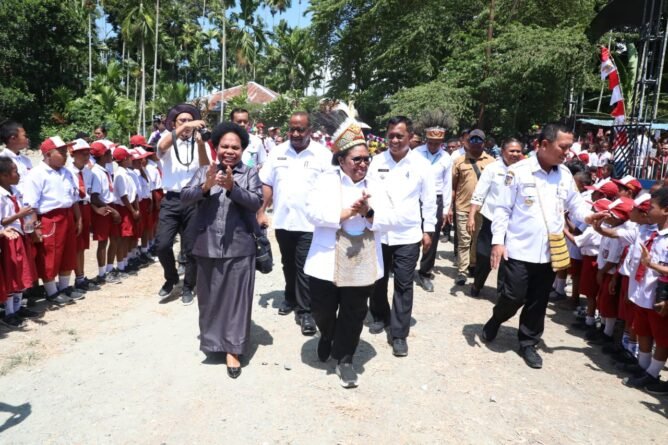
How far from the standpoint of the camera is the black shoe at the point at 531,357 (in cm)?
452

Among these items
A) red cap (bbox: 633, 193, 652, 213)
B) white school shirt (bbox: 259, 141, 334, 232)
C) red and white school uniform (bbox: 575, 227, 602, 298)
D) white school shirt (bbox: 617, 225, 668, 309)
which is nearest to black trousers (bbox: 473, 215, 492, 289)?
red and white school uniform (bbox: 575, 227, 602, 298)

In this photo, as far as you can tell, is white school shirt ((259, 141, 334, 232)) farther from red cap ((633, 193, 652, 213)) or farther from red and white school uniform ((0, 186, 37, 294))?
red cap ((633, 193, 652, 213))

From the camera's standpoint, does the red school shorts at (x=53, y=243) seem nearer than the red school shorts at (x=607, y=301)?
No

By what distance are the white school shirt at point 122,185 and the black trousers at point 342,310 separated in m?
4.14

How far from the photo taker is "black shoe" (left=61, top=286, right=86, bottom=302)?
606cm

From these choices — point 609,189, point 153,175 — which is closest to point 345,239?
point 609,189

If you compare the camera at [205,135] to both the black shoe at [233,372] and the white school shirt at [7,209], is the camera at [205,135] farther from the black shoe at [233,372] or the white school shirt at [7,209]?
the white school shirt at [7,209]

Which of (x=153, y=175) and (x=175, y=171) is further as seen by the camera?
(x=153, y=175)

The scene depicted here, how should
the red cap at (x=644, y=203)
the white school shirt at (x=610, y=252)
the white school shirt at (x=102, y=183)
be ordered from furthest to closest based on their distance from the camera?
the white school shirt at (x=102, y=183) < the white school shirt at (x=610, y=252) < the red cap at (x=644, y=203)

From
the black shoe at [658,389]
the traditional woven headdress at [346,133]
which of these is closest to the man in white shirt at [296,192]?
the traditional woven headdress at [346,133]

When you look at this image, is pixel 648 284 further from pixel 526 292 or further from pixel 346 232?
pixel 346 232

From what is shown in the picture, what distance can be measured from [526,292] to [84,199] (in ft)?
18.1

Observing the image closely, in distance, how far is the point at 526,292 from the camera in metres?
4.54

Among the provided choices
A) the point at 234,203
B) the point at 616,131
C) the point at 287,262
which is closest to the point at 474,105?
the point at 616,131
